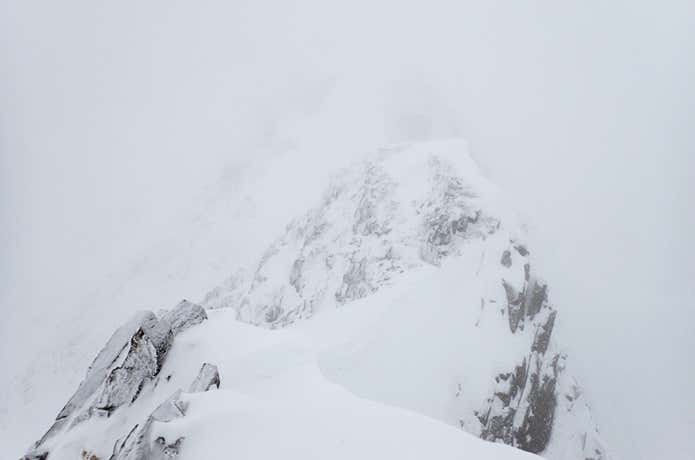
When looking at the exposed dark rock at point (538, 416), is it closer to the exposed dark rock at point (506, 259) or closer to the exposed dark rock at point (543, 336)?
the exposed dark rock at point (543, 336)

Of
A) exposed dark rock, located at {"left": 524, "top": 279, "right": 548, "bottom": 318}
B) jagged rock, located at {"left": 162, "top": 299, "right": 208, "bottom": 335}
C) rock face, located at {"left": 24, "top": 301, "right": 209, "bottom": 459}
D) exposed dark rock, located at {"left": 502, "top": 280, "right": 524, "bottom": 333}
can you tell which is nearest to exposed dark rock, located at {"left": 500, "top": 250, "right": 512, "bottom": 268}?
A: exposed dark rock, located at {"left": 502, "top": 280, "right": 524, "bottom": 333}

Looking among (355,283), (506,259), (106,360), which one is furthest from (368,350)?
(506,259)

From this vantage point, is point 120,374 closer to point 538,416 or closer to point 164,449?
point 164,449

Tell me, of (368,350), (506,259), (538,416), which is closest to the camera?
(368,350)

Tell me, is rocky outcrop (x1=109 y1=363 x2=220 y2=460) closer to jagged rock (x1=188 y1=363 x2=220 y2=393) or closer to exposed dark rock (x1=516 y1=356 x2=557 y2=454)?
jagged rock (x1=188 y1=363 x2=220 y2=393)

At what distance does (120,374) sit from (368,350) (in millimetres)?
10479

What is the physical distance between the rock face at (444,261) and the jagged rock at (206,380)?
14116 mm

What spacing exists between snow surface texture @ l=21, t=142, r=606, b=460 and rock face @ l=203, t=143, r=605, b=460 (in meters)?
0.10

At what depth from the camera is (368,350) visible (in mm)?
20516

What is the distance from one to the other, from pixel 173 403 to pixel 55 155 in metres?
80.1

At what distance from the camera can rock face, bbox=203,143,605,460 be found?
25453mm

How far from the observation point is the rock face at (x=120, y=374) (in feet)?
40.8

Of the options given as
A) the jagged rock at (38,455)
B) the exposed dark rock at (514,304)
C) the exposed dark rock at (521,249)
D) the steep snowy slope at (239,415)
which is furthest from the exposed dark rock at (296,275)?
the jagged rock at (38,455)

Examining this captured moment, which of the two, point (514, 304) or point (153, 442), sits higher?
point (153, 442)
